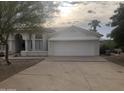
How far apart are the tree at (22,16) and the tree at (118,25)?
7.05 metres

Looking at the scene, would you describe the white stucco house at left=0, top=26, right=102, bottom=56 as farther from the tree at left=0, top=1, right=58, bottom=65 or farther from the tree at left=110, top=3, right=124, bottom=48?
the tree at left=0, top=1, right=58, bottom=65

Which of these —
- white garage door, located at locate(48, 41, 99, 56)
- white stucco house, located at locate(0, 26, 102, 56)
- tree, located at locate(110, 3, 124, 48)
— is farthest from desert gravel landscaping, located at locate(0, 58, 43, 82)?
white garage door, located at locate(48, 41, 99, 56)

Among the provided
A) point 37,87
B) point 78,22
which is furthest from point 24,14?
point 78,22

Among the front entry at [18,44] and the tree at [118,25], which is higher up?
the tree at [118,25]

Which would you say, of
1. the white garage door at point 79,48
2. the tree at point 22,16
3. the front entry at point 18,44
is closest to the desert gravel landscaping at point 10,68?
the tree at point 22,16

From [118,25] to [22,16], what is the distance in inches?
348

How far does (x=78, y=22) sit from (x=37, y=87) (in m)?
28.5

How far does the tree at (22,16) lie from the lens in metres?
14.6

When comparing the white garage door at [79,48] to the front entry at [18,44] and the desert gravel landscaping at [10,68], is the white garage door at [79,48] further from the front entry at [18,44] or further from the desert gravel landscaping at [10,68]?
the desert gravel landscaping at [10,68]

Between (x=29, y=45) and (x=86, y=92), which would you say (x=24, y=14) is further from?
(x=29, y=45)

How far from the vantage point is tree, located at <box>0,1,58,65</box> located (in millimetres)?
14629

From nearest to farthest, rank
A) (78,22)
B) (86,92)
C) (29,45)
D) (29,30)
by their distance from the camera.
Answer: (86,92), (29,30), (29,45), (78,22)

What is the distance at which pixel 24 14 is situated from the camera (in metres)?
15.5

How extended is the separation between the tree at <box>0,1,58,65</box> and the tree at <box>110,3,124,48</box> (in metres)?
7.05
